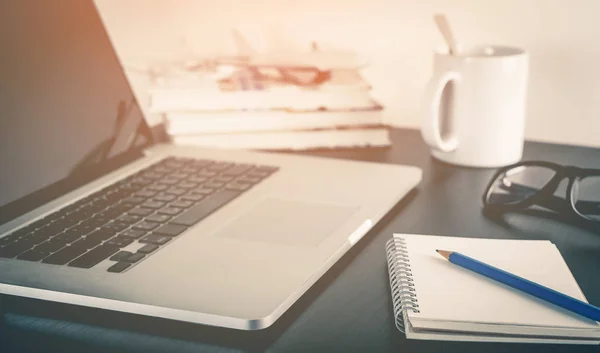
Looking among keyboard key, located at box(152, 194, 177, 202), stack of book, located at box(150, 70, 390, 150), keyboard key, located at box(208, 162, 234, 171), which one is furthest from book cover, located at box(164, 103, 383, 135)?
keyboard key, located at box(152, 194, 177, 202)

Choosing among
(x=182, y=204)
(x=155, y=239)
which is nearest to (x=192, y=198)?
(x=182, y=204)

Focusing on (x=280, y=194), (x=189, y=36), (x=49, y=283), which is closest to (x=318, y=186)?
(x=280, y=194)

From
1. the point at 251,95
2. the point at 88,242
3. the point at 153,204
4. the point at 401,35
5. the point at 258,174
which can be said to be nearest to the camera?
the point at 88,242

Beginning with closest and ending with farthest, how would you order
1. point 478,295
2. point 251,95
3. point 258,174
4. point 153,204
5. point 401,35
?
point 478,295 → point 153,204 → point 258,174 → point 251,95 → point 401,35

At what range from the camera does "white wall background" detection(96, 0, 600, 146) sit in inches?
36.0

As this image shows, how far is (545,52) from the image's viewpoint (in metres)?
0.93

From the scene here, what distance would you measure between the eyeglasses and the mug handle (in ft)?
0.38

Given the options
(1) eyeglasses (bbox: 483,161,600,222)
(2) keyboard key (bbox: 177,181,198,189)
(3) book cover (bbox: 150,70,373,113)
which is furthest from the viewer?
(3) book cover (bbox: 150,70,373,113)

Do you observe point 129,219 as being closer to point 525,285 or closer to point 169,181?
point 169,181

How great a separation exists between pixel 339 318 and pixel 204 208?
0.24 m

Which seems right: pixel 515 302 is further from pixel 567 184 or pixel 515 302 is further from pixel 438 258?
pixel 567 184

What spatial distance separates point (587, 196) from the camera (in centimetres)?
66

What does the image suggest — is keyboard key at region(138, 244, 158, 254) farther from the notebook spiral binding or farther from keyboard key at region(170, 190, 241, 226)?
the notebook spiral binding

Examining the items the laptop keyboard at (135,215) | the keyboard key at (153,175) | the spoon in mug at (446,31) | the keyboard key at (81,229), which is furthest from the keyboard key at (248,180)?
the spoon in mug at (446,31)
